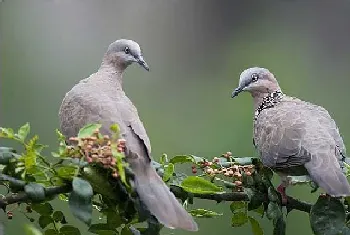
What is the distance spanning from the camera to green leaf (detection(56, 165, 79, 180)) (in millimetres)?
993

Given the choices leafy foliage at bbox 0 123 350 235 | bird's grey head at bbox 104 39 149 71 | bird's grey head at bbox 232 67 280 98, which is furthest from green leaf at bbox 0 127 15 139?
bird's grey head at bbox 232 67 280 98

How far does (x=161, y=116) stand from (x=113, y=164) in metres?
1.43

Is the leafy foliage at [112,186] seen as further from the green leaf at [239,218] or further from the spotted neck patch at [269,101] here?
the spotted neck patch at [269,101]

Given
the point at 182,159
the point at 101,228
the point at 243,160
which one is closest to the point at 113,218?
the point at 101,228

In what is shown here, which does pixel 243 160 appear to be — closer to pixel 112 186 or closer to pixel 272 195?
pixel 272 195

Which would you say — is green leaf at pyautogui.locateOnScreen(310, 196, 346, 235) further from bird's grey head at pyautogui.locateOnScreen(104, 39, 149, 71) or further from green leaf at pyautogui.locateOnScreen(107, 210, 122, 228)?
bird's grey head at pyautogui.locateOnScreen(104, 39, 149, 71)

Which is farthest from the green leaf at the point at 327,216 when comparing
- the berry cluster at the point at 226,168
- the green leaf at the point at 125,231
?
the green leaf at the point at 125,231

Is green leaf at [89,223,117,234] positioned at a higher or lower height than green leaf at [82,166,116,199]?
lower

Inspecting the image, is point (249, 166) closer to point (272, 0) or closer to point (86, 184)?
point (86, 184)

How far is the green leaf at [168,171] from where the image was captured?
110cm

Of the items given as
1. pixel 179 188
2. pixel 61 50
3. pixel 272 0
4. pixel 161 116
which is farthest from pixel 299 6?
pixel 179 188

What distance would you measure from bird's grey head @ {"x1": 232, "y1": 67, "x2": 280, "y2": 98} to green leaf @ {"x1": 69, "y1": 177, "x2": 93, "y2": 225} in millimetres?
816

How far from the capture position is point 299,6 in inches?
110

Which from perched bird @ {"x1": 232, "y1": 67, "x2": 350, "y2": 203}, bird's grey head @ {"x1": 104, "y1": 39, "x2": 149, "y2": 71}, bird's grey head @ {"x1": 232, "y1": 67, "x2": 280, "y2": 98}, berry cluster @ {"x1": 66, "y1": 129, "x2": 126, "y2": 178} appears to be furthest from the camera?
bird's grey head @ {"x1": 232, "y1": 67, "x2": 280, "y2": 98}
